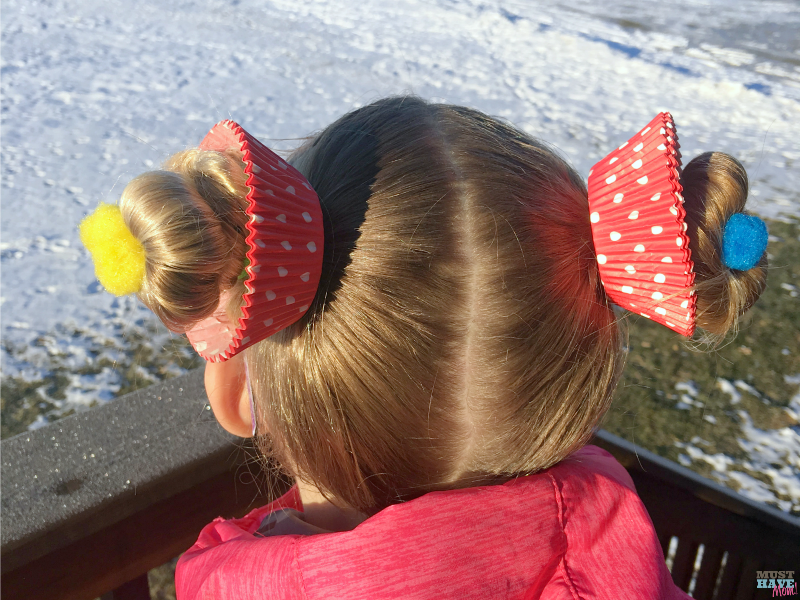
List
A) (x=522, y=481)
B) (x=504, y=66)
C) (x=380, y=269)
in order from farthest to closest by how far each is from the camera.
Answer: (x=504, y=66) → (x=522, y=481) → (x=380, y=269)

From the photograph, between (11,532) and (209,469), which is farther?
(209,469)

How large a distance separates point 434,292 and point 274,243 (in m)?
0.19

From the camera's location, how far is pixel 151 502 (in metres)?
0.96

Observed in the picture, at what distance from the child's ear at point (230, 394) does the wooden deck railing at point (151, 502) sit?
10cm

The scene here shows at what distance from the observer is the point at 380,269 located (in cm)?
70

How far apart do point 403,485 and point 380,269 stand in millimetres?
316

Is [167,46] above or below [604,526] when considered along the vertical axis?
above

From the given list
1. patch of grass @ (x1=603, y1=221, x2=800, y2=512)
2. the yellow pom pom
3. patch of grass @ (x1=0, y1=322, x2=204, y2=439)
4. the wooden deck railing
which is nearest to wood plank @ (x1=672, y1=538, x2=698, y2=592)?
the wooden deck railing

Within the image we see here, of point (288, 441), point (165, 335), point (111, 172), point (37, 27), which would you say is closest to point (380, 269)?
point (288, 441)

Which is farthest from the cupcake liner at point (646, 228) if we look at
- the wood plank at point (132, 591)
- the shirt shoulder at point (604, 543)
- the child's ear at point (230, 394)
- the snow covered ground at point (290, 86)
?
the snow covered ground at point (290, 86)

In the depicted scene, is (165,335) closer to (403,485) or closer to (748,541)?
(403,485)

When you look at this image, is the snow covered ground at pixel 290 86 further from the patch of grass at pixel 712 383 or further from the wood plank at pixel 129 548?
the wood plank at pixel 129 548

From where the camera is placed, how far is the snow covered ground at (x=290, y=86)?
7.76 ft

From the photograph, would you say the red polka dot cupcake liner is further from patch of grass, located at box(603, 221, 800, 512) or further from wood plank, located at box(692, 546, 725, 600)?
patch of grass, located at box(603, 221, 800, 512)
